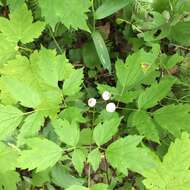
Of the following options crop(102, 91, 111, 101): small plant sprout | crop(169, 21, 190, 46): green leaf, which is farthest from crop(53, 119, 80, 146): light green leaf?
crop(169, 21, 190, 46): green leaf

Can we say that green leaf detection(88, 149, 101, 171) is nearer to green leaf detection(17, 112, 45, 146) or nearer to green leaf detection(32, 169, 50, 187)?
green leaf detection(17, 112, 45, 146)

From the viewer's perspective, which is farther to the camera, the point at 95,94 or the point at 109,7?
the point at 95,94

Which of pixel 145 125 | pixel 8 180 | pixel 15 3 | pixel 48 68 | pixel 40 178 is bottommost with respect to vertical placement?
pixel 40 178

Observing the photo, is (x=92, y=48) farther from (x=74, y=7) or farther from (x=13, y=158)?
(x=13, y=158)

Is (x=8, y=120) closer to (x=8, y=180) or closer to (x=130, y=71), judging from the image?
(x=8, y=180)

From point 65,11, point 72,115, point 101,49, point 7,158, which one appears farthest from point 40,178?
point 65,11

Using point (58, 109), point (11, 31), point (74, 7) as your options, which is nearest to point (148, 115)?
point (58, 109)
